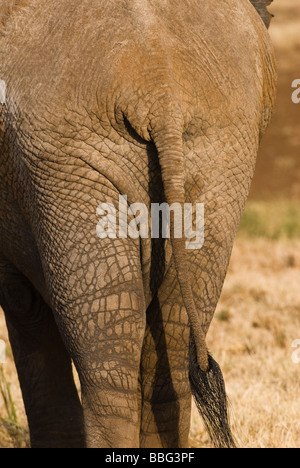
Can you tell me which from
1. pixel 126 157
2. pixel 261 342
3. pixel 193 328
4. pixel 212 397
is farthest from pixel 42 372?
pixel 261 342

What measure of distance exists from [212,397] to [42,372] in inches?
46.6

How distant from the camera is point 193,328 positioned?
269 cm

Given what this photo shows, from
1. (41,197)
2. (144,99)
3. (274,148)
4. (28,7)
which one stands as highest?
(274,148)

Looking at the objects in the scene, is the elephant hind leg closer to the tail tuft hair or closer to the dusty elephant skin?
the dusty elephant skin

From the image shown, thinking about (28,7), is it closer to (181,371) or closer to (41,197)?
(41,197)

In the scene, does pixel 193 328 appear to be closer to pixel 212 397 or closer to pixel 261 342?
pixel 212 397

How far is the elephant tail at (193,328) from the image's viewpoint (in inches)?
102

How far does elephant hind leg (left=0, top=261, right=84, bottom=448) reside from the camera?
3574mm

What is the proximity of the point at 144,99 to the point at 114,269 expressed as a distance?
0.53 meters

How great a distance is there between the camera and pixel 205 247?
9.23 feet

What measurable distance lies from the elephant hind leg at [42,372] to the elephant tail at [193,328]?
987mm

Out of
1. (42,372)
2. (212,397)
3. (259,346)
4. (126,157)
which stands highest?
(126,157)

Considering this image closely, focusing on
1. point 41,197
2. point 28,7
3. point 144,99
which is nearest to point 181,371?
point 41,197

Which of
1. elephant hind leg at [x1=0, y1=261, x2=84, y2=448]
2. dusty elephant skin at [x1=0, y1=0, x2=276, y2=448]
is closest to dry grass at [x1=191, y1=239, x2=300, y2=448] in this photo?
elephant hind leg at [x1=0, y1=261, x2=84, y2=448]
